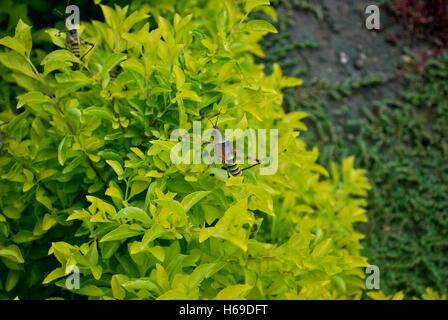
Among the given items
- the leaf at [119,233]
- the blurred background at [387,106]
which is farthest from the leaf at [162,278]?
the blurred background at [387,106]

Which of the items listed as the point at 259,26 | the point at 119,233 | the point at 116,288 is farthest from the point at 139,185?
the point at 259,26

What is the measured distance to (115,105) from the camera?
2.21 meters

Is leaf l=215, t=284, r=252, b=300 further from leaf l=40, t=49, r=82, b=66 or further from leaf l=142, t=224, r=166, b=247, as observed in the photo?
leaf l=40, t=49, r=82, b=66

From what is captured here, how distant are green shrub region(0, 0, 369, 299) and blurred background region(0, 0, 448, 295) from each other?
181cm

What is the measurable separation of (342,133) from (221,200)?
2.50 meters

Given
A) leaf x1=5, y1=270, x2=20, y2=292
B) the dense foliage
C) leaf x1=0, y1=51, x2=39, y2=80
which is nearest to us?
leaf x1=0, y1=51, x2=39, y2=80

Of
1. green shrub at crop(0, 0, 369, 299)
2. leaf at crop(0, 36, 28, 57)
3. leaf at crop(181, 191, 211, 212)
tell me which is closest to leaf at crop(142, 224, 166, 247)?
green shrub at crop(0, 0, 369, 299)

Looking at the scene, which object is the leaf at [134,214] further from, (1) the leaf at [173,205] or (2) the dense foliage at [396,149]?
(2) the dense foliage at [396,149]

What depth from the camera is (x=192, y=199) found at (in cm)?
190

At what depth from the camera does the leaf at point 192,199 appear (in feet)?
6.23

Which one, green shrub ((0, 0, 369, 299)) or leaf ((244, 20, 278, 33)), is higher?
leaf ((244, 20, 278, 33))

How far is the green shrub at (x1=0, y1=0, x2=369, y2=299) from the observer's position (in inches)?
76.7

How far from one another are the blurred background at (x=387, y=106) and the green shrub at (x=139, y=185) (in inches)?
71.4
